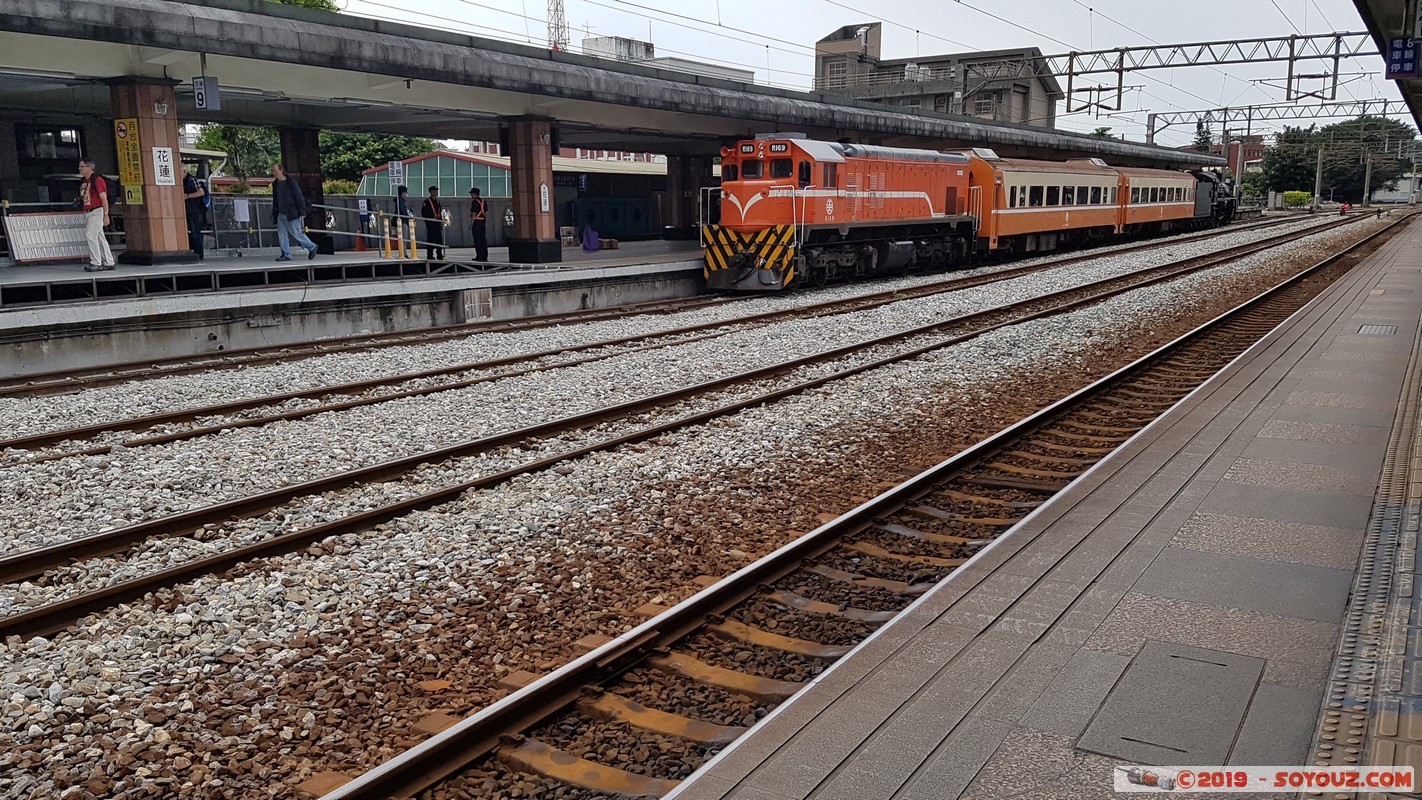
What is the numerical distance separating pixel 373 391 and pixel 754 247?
12.9 metres

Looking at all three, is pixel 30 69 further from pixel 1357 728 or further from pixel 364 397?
pixel 1357 728

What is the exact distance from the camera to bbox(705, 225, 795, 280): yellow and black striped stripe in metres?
23.1

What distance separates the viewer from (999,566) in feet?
19.2

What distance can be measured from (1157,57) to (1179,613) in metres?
33.2

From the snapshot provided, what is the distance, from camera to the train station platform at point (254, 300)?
47.0 feet

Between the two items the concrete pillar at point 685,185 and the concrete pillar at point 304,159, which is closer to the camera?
the concrete pillar at point 304,159

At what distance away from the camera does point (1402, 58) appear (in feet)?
59.3

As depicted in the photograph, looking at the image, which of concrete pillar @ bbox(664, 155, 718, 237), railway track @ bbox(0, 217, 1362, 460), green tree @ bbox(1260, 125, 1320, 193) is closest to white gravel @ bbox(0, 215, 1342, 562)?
railway track @ bbox(0, 217, 1362, 460)

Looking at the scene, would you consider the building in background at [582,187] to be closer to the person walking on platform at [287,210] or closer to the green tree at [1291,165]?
the person walking on platform at [287,210]

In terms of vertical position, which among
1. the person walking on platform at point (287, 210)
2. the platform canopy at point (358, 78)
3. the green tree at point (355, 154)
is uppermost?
the green tree at point (355, 154)

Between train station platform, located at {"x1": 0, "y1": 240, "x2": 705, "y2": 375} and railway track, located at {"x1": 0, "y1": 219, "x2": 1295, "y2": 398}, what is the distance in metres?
0.42

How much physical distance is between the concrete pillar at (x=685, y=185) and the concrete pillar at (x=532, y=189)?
15.1 meters

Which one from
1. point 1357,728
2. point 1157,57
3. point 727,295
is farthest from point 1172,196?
point 1357,728

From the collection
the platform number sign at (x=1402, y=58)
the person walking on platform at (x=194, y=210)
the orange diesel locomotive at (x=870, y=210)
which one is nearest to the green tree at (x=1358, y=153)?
the orange diesel locomotive at (x=870, y=210)
